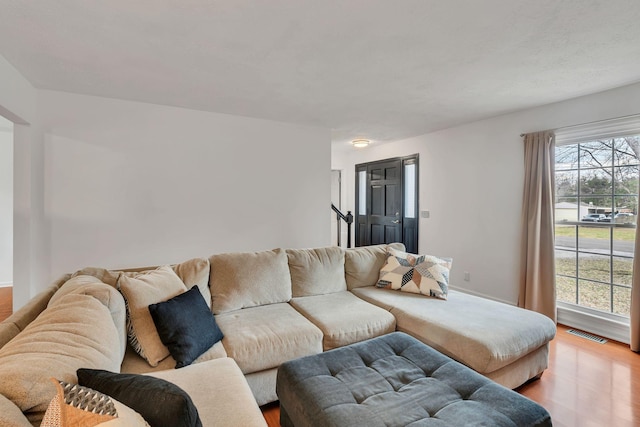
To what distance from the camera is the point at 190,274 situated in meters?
2.26

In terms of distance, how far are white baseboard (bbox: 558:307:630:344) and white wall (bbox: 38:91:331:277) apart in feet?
9.87

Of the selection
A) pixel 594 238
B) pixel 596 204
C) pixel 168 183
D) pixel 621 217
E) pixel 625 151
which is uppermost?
pixel 625 151

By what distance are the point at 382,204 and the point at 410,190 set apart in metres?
0.70

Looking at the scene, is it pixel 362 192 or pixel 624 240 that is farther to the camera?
pixel 362 192

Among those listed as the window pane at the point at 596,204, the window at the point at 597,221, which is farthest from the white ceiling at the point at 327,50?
the window pane at the point at 596,204

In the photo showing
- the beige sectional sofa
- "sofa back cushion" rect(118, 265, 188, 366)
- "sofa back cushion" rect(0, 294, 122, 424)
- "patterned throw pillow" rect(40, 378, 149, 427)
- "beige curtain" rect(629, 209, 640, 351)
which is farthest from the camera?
"beige curtain" rect(629, 209, 640, 351)

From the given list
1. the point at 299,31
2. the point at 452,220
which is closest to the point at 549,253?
the point at 452,220

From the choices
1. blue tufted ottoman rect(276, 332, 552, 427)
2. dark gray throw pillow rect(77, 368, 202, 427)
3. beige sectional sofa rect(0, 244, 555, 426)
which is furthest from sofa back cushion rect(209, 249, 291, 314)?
dark gray throw pillow rect(77, 368, 202, 427)

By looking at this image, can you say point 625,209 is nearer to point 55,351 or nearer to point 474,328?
point 474,328

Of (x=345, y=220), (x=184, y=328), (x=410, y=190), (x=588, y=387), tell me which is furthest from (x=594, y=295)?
(x=345, y=220)

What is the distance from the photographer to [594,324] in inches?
121

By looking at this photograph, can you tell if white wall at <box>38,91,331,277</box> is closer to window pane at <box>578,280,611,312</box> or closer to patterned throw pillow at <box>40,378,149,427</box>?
patterned throw pillow at <box>40,378,149,427</box>

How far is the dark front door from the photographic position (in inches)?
208

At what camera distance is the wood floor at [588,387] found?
186cm
